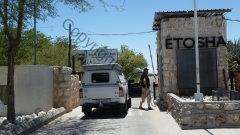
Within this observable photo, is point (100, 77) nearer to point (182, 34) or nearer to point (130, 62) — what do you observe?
point (182, 34)

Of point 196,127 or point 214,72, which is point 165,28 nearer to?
point 214,72

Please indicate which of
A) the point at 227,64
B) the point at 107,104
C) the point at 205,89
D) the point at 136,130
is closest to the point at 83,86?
the point at 107,104

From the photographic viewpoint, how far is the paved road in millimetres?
10008

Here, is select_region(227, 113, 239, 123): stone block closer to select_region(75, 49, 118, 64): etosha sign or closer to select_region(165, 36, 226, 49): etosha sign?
select_region(165, 36, 226, 49): etosha sign

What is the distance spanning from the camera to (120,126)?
37.7ft

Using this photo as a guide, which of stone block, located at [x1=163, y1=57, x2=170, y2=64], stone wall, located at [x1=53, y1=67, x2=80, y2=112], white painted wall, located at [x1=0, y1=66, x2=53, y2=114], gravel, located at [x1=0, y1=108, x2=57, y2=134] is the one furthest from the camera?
stone block, located at [x1=163, y1=57, x2=170, y2=64]

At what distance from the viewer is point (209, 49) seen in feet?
51.0

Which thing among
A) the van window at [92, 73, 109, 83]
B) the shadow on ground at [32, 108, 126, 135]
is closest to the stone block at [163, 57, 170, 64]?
the van window at [92, 73, 109, 83]

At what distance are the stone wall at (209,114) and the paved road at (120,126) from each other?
1.25 feet

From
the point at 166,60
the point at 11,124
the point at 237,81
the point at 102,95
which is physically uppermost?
the point at 166,60

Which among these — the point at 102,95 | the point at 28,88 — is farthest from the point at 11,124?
the point at 102,95

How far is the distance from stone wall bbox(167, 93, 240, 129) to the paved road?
1.25ft

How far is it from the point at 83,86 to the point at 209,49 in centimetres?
581

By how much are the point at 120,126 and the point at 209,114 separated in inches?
114
